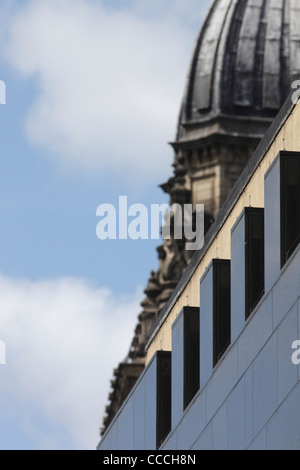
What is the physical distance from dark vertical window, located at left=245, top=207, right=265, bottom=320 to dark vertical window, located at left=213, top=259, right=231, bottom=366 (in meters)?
2.31

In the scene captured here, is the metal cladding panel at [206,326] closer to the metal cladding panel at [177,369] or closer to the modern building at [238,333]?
the modern building at [238,333]

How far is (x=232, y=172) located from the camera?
105312 millimetres

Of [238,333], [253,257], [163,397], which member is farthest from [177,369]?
[253,257]

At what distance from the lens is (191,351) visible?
157 feet

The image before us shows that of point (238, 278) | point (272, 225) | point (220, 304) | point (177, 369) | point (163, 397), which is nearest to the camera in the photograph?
point (272, 225)

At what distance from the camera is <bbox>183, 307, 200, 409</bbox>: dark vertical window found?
→ 1877 inches

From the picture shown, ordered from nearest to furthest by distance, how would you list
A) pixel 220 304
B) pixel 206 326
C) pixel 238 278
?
pixel 238 278, pixel 220 304, pixel 206 326

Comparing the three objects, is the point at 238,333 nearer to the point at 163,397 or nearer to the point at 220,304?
the point at 220,304

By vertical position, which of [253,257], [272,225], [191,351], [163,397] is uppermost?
[272,225]

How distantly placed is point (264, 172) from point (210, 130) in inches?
2546

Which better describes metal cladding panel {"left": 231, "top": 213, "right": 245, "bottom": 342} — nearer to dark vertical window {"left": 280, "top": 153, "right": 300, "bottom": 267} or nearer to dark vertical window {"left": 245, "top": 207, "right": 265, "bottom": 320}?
dark vertical window {"left": 245, "top": 207, "right": 265, "bottom": 320}

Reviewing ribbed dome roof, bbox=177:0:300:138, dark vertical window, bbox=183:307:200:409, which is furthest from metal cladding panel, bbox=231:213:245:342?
ribbed dome roof, bbox=177:0:300:138

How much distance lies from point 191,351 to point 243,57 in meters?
62.2

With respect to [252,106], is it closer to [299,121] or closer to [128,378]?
[128,378]
